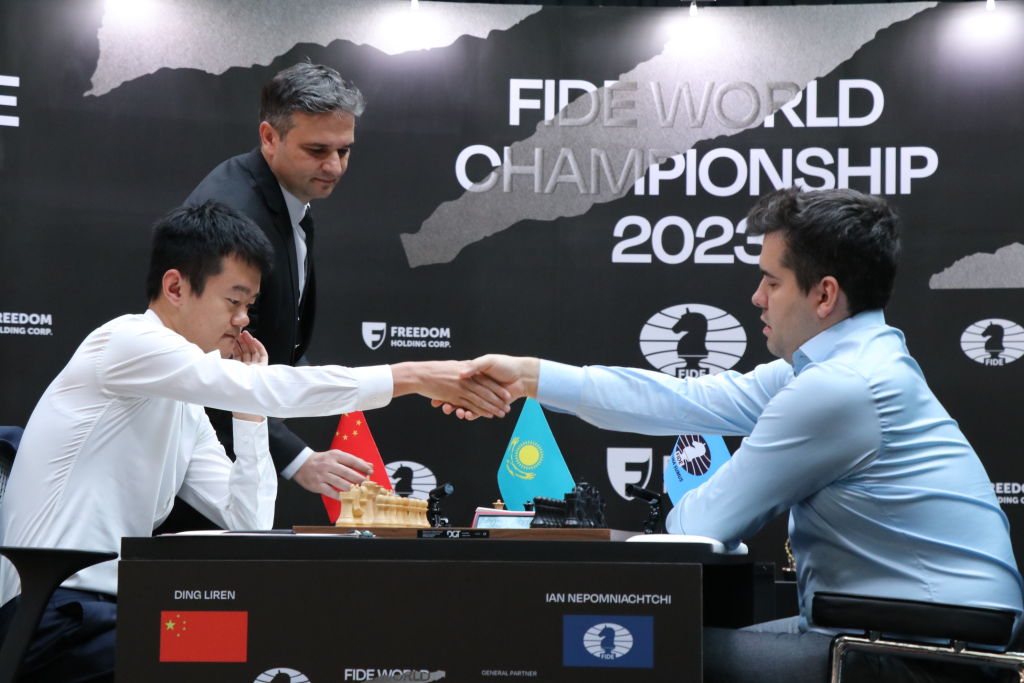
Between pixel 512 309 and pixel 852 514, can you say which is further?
pixel 512 309

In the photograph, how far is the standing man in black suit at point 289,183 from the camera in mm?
3301

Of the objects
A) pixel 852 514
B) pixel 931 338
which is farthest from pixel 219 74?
pixel 852 514

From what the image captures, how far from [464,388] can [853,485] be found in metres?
0.98

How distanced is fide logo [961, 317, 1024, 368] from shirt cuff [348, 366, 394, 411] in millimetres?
3773

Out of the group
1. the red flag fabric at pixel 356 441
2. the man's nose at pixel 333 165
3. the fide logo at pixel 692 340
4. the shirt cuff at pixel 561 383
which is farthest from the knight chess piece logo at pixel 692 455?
the shirt cuff at pixel 561 383

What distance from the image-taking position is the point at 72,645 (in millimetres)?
1990

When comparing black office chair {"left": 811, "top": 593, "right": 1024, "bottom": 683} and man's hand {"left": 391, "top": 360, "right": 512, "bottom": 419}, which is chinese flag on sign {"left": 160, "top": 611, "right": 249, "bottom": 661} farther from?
man's hand {"left": 391, "top": 360, "right": 512, "bottom": 419}

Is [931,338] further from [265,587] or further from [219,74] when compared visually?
[265,587]

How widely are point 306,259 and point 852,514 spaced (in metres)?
2.08

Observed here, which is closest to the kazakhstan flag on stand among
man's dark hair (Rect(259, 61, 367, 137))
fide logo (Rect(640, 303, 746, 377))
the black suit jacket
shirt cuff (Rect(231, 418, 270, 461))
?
the black suit jacket

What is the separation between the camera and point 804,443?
193cm

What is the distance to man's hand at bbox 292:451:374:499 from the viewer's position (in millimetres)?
2770

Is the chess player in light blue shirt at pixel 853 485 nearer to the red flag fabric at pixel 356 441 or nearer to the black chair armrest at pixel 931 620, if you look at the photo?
the black chair armrest at pixel 931 620

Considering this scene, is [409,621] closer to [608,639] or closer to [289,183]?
[608,639]
